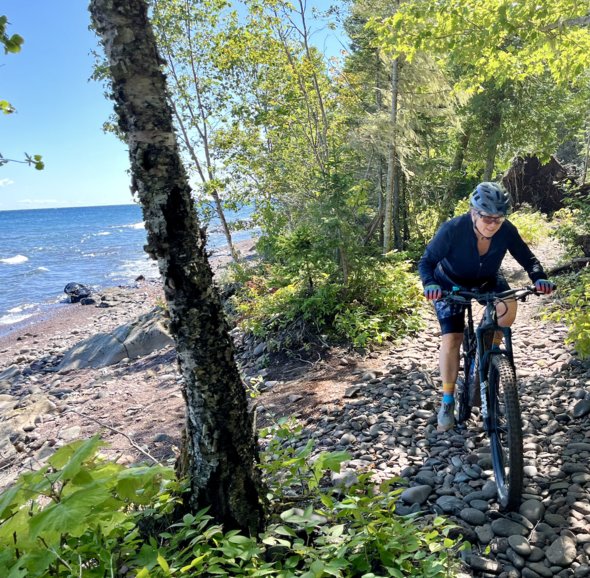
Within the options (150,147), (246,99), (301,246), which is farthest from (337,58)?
(150,147)

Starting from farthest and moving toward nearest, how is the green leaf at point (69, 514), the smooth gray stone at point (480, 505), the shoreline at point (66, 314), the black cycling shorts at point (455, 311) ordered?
the shoreline at point (66, 314), the black cycling shorts at point (455, 311), the smooth gray stone at point (480, 505), the green leaf at point (69, 514)

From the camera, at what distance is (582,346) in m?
4.80

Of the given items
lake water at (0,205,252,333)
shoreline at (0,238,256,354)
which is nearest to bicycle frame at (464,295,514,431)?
shoreline at (0,238,256,354)

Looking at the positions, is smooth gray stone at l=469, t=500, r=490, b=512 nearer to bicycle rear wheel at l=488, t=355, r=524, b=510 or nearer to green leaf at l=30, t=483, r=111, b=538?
bicycle rear wheel at l=488, t=355, r=524, b=510

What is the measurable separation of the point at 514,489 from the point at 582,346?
96.0 inches

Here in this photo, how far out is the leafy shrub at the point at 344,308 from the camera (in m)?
7.59

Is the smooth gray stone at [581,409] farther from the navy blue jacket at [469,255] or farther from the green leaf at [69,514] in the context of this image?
the green leaf at [69,514]

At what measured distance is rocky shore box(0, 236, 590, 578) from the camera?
2.96 meters

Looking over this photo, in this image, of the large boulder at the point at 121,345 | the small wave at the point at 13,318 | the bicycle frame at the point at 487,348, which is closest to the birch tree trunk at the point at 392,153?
the large boulder at the point at 121,345

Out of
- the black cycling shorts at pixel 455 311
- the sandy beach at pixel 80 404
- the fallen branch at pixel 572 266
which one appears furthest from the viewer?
the fallen branch at pixel 572 266

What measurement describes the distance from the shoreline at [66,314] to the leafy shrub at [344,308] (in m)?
7.60

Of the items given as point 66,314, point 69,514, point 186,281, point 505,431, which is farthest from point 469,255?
point 66,314

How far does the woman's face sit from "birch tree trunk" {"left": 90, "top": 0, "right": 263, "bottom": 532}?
7.46 ft

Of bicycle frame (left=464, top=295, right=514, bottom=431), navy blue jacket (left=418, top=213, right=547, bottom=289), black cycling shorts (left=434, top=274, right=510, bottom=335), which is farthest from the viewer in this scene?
black cycling shorts (left=434, top=274, right=510, bottom=335)
